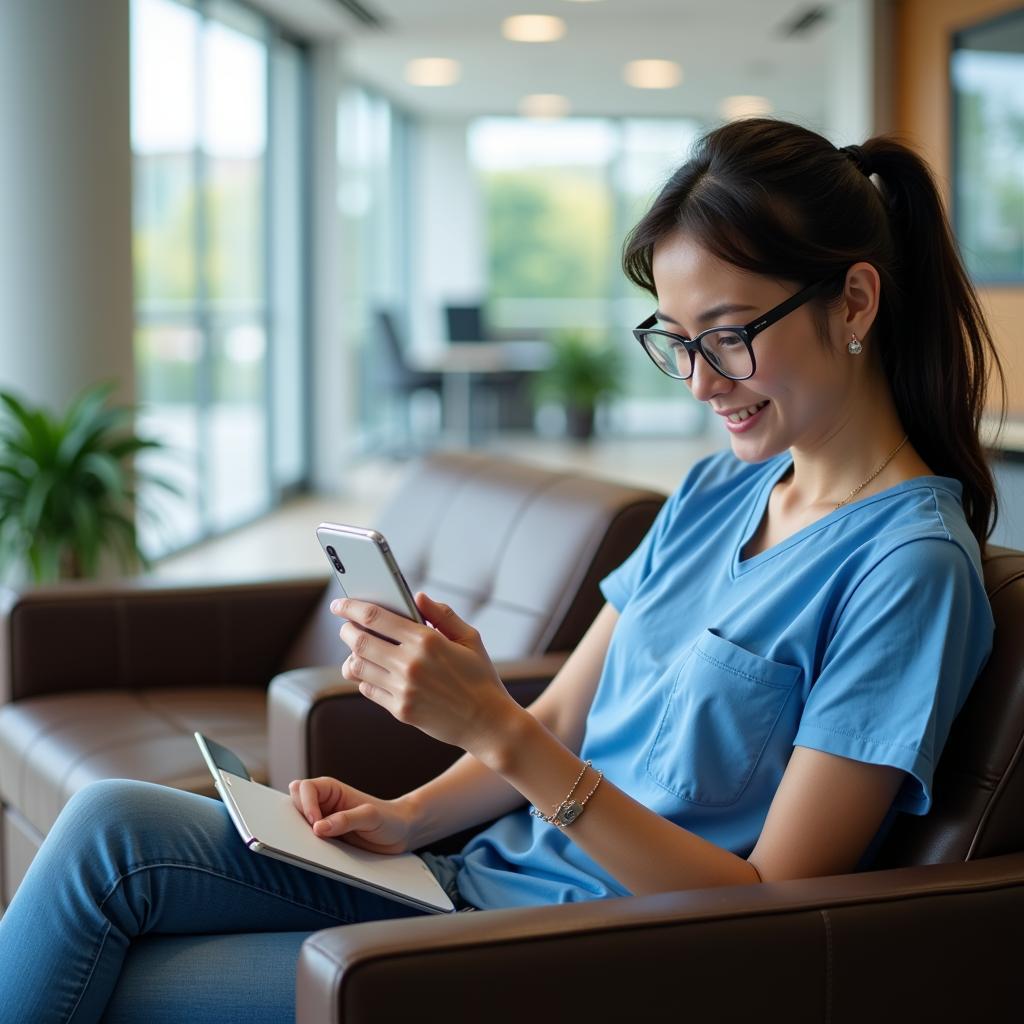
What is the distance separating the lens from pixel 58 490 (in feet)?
12.3

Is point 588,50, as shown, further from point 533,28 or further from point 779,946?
point 779,946

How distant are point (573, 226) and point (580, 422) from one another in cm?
195

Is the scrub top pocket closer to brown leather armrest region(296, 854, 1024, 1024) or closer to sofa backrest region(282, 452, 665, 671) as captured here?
brown leather armrest region(296, 854, 1024, 1024)

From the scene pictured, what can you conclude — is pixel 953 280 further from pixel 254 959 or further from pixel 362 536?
pixel 254 959

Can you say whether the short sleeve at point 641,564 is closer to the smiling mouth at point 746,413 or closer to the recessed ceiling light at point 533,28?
the smiling mouth at point 746,413

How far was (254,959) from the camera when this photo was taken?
53.8 inches

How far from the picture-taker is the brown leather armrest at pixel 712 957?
1077 millimetres

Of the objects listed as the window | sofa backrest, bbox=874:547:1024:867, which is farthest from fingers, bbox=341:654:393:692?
the window

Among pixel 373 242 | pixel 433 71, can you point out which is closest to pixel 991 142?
pixel 433 71

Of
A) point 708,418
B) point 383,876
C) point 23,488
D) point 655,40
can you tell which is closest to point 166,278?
point 23,488

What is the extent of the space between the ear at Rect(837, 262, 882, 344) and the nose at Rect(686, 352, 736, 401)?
0.42 ft

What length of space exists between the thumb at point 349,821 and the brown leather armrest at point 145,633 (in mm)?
1394

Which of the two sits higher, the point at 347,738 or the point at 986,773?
the point at 986,773

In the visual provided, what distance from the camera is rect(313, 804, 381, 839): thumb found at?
4.90 ft
